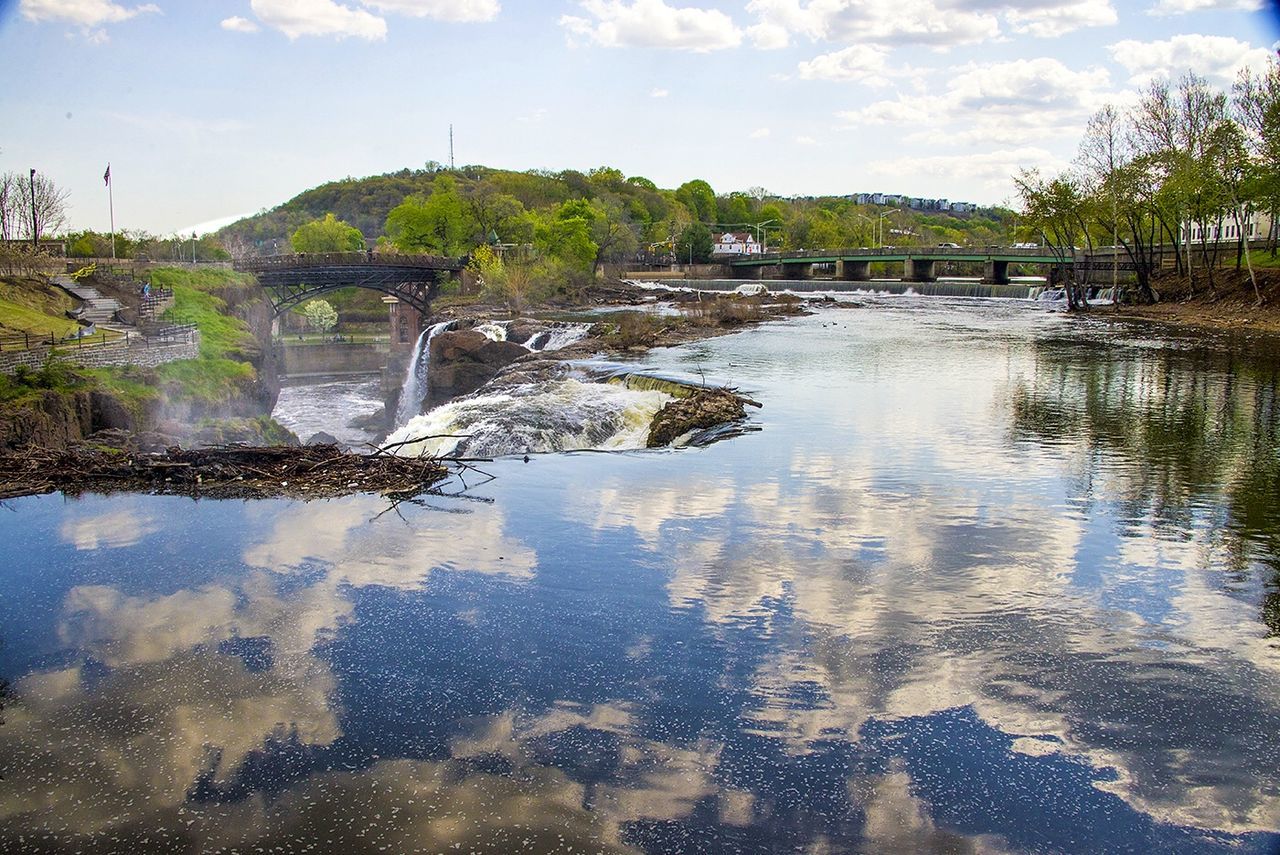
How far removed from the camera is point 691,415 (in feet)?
65.0

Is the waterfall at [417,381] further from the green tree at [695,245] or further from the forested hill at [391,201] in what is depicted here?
the forested hill at [391,201]

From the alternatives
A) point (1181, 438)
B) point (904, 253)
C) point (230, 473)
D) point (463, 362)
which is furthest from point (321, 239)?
point (1181, 438)

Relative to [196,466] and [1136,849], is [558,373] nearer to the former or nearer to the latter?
[196,466]

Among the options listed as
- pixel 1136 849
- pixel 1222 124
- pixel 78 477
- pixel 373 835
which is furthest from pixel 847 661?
pixel 1222 124

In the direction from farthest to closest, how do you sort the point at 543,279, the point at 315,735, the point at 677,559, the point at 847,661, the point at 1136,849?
the point at 543,279 < the point at 677,559 < the point at 847,661 < the point at 315,735 < the point at 1136,849

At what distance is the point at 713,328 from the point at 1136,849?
3940 cm

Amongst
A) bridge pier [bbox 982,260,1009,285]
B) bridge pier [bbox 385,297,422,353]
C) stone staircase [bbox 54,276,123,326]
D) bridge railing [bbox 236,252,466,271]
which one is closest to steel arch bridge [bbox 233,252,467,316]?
bridge railing [bbox 236,252,466,271]

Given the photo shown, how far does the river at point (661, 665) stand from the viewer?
19.9 feet

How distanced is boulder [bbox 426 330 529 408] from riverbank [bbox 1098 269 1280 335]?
3178 centimetres

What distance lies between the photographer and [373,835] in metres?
5.86

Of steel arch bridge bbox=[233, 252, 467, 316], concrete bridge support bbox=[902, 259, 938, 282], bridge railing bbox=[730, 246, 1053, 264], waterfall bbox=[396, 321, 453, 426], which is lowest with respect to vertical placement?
waterfall bbox=[396, 321, 453, 426]

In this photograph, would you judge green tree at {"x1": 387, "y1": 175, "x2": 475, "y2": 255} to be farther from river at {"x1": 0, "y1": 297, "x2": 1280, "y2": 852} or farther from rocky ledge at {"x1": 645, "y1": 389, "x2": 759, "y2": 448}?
river at {"x1": 0, "y1": 297, "x2": 1280, "y2": 852}

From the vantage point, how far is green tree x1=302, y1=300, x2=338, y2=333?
343 feet

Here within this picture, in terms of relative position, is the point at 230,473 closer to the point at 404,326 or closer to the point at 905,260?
the point at 404,326
